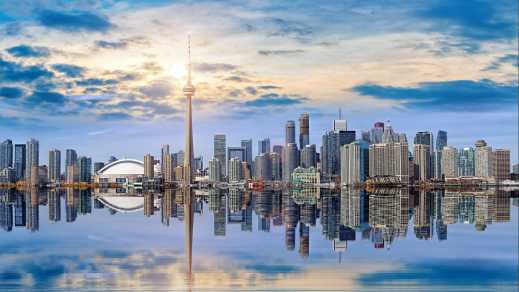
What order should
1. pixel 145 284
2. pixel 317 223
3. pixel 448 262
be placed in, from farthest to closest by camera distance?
pixel 317 223
pixel 448 262
pixel 145 284

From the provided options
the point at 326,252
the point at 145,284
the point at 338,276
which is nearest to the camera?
the point at 145,284

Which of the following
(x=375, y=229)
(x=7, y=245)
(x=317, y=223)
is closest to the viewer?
(x=7, y=245)

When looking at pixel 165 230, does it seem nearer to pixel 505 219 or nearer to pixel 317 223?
pixel 317 223

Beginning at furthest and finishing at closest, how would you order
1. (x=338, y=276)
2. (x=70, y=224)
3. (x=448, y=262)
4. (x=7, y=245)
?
(x=70, y=224)
(x=7, y=245)
(x=448, y=262)
(x=338, y=276)

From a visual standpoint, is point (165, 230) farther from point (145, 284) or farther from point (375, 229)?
point (145, 284)

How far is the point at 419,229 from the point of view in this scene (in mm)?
49031

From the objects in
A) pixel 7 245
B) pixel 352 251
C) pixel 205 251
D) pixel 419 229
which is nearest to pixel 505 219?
pixel 419 229

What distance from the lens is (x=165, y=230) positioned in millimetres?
50188

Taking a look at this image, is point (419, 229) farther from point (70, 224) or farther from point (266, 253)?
point (70, 224)

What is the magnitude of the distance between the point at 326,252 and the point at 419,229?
601 inches

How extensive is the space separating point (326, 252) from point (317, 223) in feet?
57.8

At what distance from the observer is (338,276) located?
2870 centimetres

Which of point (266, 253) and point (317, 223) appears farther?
point (317, 223)

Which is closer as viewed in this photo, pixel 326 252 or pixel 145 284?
pixel 145 284
